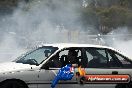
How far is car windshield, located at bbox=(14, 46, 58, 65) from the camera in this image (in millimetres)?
8555

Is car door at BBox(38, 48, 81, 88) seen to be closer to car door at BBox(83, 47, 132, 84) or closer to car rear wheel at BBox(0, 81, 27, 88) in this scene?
car rear wheel at BBox(0, 81, 27, 88)

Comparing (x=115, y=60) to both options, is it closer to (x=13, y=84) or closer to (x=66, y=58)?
(x=66, y=58)

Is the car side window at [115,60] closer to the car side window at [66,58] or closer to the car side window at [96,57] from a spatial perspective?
the car side window at [96,57]

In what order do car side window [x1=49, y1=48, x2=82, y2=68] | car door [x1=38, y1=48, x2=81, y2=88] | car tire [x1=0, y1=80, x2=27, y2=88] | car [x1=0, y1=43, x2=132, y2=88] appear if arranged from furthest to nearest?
car side window [x1=49, y1=48, x2=82, y2=68]
car door [x1=38, y1=48, x2=81, y2=88]
car [x1=0, y1=43, x2=132, y2=88]
car tire [x1=0, y1=80, x2=27, y2=88]

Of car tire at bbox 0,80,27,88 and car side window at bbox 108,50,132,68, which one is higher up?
car side window at bbox 108,50,132,68

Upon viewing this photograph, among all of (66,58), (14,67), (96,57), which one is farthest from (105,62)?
(14,67)

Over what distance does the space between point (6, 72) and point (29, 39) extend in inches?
960

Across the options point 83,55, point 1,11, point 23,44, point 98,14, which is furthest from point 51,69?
point 98,14

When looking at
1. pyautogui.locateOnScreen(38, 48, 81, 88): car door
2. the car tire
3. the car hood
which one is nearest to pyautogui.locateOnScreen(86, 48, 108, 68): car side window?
pyautogui.locateOnScreen(38, 48, 81, 88): car door

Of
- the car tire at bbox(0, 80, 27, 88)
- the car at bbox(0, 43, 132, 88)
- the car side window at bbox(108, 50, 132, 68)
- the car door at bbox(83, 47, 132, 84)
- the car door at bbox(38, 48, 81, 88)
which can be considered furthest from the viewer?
the car side window at bbox(108, 50, 132, 68)

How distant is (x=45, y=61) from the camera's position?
331 inches

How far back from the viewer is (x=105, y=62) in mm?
8891

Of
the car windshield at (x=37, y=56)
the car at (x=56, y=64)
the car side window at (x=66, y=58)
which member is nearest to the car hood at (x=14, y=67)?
the car at (x=56, y=64)

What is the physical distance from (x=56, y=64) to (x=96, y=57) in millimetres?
857
